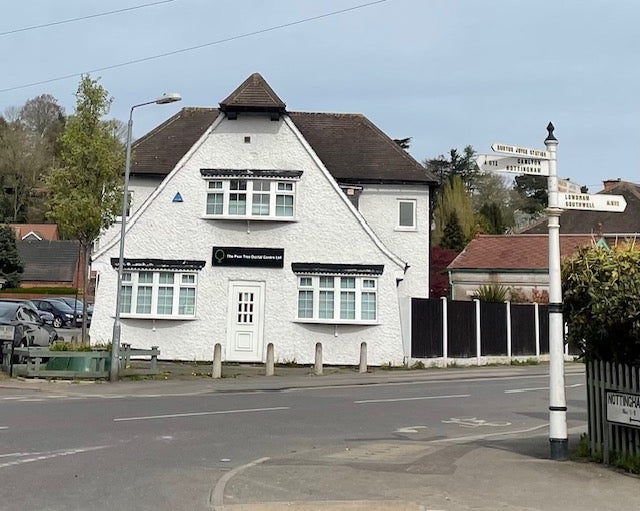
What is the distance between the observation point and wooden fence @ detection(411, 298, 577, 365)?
2934 centimetres

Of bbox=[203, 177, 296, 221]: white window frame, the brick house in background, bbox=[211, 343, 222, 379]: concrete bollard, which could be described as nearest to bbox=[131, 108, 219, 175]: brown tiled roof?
bbox=[203, 177, 296, 221]: white window frame

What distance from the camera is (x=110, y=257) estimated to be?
28781 mm

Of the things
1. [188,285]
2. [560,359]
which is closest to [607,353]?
[560,359]

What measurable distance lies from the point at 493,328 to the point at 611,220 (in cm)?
3084

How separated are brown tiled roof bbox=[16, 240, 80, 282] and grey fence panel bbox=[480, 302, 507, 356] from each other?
4781cm

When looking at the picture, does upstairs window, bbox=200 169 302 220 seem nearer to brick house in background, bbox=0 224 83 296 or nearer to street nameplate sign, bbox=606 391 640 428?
street nameplate sign, bbox=606 391 640 428

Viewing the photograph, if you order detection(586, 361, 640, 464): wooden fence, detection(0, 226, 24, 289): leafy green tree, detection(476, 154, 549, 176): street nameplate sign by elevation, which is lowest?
detection(586, 361, 640, 464): wooden fence

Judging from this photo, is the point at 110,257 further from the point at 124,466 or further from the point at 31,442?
Answer: the point at 124,466

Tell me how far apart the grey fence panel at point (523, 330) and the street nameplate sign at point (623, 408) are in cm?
2384

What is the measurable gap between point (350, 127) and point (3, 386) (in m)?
20.0

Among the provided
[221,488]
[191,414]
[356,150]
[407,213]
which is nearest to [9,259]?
[356,150]

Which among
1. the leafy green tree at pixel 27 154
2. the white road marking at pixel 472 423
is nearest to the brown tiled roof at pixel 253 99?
the white road marking at pixel 472 423

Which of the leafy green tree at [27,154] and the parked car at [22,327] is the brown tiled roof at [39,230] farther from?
the parked car at [22,327]

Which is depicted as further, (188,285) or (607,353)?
(188,285)
